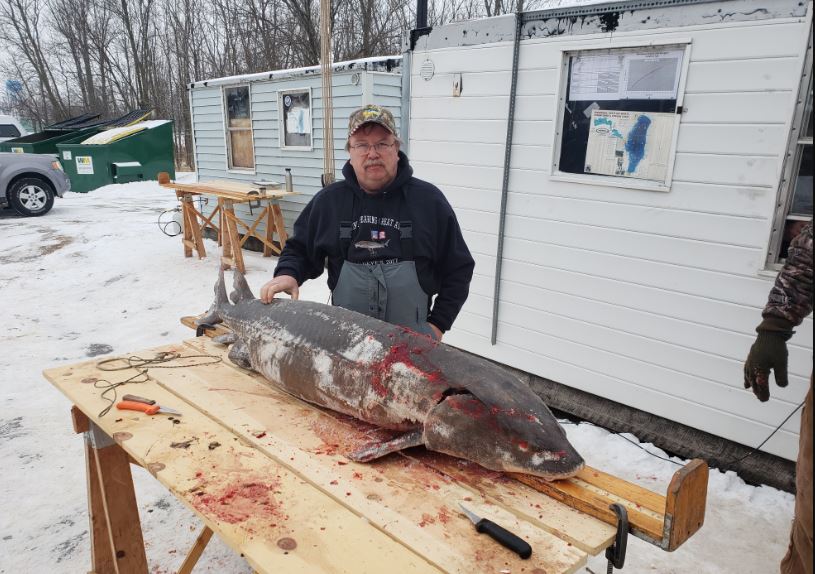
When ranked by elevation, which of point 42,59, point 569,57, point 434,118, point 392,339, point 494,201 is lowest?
point 392,339

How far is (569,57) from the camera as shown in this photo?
4.23m

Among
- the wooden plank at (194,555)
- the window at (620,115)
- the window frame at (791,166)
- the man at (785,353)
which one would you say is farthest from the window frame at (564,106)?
the wooden plank at (194,555)

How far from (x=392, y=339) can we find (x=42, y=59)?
35538 mm

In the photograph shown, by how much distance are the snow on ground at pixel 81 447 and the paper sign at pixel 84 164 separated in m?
7.89

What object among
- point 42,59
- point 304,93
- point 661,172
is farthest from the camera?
point 42,59

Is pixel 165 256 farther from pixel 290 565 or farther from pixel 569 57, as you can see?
pixel 290 565

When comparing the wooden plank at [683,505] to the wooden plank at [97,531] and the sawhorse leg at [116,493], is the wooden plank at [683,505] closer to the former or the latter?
the sawhorse leg at [116,493]

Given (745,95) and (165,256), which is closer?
(745,95)

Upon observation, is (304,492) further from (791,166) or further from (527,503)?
(791,166)

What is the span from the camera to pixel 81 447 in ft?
13.6

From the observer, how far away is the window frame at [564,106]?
147 inches

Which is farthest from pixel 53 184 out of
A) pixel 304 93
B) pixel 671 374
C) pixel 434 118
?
pixel 671 374

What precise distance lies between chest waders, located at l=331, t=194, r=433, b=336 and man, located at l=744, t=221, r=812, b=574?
5.18 feet

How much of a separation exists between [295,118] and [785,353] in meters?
8.60
